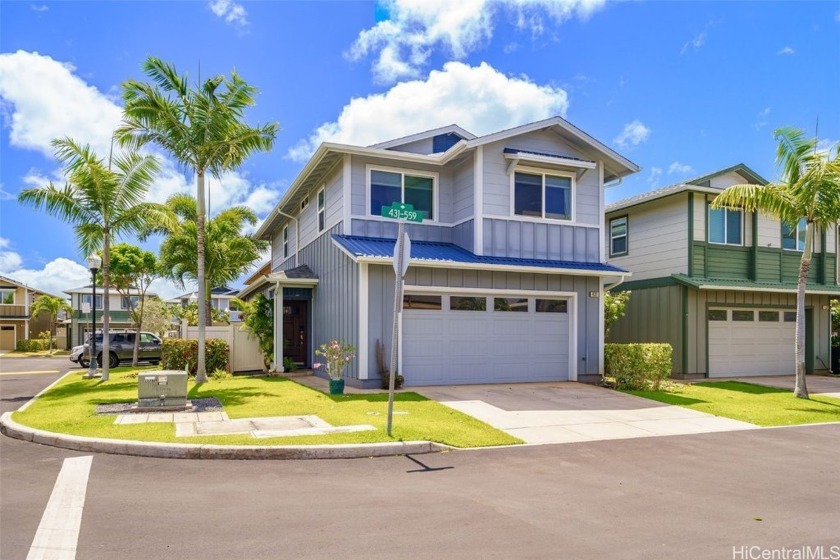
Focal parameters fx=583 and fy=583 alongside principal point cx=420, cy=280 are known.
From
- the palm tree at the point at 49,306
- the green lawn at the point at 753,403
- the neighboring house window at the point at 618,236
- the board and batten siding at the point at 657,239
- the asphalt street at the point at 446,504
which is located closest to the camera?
the asphalt street at the point at 446,504

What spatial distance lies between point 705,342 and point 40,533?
57.6 feet

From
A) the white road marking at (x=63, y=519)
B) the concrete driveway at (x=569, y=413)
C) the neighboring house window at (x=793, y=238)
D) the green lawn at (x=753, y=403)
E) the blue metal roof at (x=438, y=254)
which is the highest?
the neighboring house window at (x=793, y=238)

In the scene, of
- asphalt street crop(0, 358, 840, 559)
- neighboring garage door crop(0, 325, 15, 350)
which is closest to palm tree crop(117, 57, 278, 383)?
asphalt street crop(0, 358, 840, 559)

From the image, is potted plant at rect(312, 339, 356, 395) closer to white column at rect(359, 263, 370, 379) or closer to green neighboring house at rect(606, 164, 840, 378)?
white column at rect(359, 263, 370, 379)

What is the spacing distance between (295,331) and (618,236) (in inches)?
463

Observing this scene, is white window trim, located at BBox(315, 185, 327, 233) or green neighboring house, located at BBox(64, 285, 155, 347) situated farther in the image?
green neighboring house, located at BBox(64, 285, 155, 347)

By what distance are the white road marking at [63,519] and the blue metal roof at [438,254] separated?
24.4 feet

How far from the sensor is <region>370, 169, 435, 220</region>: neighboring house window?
49.7 ft

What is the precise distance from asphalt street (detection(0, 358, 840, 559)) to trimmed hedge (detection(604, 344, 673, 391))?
6.21 metres

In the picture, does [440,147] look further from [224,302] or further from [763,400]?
[224,302]

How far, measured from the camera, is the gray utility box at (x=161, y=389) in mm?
10289

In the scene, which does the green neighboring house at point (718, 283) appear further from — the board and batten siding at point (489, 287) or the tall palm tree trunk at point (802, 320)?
the board and batten siding at point (489, 287)

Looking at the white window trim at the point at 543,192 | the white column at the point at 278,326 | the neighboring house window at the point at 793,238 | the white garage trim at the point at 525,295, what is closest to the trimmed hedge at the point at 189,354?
the white column at the point at 278,326

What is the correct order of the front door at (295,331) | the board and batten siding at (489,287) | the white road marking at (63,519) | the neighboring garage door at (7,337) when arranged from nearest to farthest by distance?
the white road marking at (63,519)
the board and batten siding at (489,287)
the front door at (295,331)
the neighboring garage door at (7,337)
